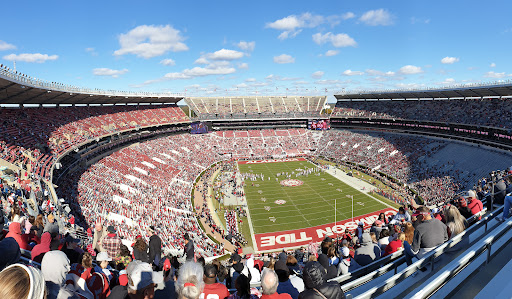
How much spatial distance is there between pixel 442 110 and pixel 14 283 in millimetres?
55642

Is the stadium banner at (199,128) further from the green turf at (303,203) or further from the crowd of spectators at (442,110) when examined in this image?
the crowd of spectators at (442,110)

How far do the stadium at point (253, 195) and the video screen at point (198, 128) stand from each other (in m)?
0.52

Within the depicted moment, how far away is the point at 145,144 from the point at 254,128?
29.1 metres

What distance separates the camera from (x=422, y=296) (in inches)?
104

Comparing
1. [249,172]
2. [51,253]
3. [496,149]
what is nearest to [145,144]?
[249,172]

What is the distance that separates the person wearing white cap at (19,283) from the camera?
1.77 meters

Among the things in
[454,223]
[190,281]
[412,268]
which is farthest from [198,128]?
[190,281]

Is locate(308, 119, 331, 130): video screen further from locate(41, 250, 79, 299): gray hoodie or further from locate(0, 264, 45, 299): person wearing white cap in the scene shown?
locate(0, 264, 45, 299): person wearing white cap

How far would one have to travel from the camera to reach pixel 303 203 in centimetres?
3250

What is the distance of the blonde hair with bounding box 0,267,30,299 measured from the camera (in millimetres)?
1759

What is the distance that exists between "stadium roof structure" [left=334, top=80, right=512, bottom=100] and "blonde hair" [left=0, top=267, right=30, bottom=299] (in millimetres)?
46933

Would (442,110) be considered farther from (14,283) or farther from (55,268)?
(14,283)

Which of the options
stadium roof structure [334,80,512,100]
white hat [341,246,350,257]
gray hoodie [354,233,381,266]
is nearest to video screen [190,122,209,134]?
A: stadium roof structure [334,80,512,100]

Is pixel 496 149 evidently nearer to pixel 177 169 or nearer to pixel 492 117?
pixel 492 117
